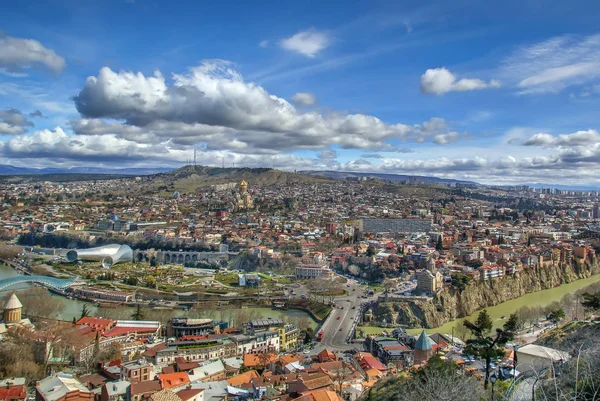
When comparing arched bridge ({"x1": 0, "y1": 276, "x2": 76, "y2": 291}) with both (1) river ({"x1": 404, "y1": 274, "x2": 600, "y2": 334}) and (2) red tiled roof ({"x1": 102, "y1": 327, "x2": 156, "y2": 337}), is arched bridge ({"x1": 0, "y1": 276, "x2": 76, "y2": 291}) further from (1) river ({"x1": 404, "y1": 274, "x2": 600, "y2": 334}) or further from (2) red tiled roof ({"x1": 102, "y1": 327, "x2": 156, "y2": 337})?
(1) river ({"x1": 404, "y1": 274, "x2": 600, "y2": 334})

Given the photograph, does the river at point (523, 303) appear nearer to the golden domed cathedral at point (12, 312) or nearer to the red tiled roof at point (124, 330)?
the red tiled roof at point (124, 330)

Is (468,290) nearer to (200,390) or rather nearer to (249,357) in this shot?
(249,357)

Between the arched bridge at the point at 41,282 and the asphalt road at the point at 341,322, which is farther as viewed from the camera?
the arched bridge at the point at 41,282

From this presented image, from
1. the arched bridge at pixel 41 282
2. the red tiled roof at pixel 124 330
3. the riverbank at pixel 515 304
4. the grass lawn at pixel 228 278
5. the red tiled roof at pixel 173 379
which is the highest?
the red tiled roof at pixel 173 379

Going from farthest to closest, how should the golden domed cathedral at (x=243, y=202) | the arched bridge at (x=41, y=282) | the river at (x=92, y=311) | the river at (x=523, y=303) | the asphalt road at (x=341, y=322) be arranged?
the golden domed cathedral at (x=243, y=202) < the arched bridge at (x=41, y=282) < the river at (x=92, y=311) < the river at (x=523, y=303) < the asphalt road at (x=341, y=322)

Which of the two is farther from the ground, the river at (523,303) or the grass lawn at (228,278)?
the river at (523,303)

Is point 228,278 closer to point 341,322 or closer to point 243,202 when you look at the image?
point 341,322

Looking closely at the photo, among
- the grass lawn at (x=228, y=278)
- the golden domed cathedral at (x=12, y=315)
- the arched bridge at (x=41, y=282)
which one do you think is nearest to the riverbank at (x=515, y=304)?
the grass lawn at (x=228, y=278)

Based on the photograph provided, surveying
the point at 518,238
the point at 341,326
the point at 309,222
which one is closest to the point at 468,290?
the point at 341,326

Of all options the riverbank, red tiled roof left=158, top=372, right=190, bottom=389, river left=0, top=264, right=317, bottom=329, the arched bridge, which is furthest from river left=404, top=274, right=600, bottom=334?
the arched bridge
